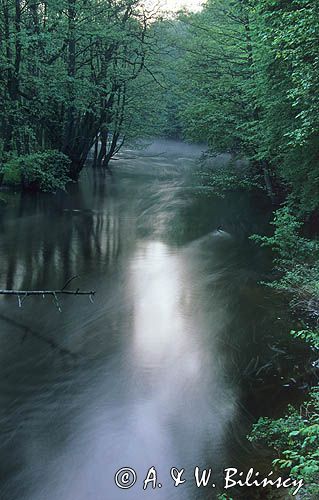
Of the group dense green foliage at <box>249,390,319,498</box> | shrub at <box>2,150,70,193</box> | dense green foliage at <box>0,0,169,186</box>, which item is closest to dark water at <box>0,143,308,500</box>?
dense green foliage at <box>249,390,319,498</box>

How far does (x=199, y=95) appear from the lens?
2512cm

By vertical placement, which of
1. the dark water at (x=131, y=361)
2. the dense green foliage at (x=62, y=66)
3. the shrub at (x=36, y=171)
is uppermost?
the dense green foliage at (x=62, y=66)

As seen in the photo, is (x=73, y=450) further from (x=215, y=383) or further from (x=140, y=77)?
(x=140, y=77)

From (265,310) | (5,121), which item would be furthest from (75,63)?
(265,310)

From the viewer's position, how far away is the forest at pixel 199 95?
11.1 metres

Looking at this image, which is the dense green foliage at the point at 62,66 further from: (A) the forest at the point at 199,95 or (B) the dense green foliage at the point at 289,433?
(B) the dense green foliage at the point at 289,433

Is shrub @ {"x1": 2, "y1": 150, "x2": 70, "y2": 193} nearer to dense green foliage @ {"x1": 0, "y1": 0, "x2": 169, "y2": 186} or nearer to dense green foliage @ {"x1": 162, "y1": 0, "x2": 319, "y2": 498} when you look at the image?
dense green foliage @ {"x1": 0, "y1": 0, "x2": 169, "y2": 186}

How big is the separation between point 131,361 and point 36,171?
1277cm

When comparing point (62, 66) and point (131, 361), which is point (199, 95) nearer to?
point (62, 66)

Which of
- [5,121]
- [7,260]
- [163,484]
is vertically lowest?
[163,484]

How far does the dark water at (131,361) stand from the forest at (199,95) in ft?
4.43

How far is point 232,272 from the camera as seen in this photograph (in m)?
11.9

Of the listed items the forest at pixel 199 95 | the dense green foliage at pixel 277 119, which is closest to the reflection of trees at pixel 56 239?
the forest at pixel 199 95

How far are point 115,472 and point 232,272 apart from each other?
7.63 metres
